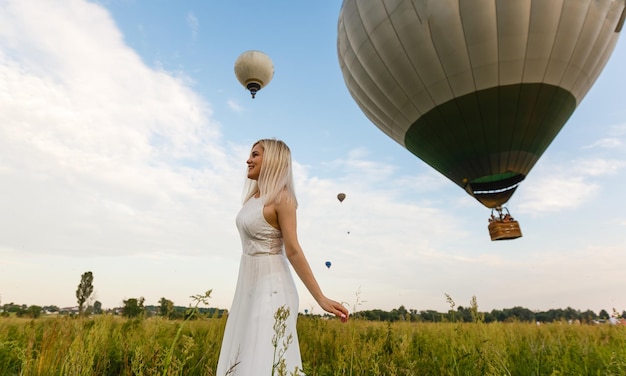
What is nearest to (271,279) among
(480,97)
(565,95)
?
(480,97)

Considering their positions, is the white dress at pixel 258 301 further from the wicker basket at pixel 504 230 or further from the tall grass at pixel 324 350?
the wicker basket at pixel 504 230

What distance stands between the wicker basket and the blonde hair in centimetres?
1382

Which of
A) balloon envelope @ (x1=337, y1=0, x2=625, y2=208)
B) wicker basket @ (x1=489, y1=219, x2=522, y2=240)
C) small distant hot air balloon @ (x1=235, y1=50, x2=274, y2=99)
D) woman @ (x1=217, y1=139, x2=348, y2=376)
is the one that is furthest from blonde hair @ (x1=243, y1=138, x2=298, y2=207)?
wicker basket @ (x1=489, y1=219, x2=522, y2=240)

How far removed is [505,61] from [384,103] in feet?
15.2

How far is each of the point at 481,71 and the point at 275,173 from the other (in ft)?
39.3

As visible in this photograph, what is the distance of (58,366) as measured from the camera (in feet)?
8.10

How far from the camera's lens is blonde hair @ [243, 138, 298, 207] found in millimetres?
2586

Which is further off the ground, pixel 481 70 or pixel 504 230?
pixel 481 70

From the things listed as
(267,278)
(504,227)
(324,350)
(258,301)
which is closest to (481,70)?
(504,227)

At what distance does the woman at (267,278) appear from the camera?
7.79ft

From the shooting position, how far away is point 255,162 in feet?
9.22

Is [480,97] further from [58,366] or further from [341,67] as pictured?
[58,366]

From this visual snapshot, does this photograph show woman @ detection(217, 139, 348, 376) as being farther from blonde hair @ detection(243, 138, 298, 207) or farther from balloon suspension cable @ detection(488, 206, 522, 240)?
balloon suspension cable @ detection(488, 206, 522, 240)

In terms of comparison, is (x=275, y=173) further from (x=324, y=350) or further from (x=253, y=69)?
(x=253, y=69)
